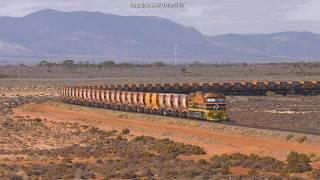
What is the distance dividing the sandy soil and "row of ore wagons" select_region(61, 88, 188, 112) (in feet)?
8.26

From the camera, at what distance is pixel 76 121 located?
64.4m

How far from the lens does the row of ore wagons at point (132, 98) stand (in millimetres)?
61844

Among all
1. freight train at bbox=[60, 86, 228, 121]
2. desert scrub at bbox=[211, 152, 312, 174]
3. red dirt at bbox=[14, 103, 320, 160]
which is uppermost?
freight train at bbox=[60, 86, 228, 121]

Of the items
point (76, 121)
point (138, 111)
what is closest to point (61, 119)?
point (76, 121)

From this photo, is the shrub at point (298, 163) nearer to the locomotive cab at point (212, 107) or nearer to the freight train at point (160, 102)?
the locomotive cab at point (212, 107)

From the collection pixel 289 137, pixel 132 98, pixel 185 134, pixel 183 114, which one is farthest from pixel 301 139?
pixel 132 98

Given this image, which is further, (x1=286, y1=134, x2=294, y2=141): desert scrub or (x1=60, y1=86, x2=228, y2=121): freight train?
(x1=60, y1=86, x2=228, y2=121): freight train

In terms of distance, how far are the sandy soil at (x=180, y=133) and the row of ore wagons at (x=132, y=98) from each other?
8.26 feet

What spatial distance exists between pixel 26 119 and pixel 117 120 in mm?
8496

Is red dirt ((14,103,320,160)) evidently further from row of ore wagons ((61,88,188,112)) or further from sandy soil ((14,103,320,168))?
row of ore wagons ((61,88,188,112))

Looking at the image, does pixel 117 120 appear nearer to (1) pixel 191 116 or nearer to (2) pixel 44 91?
(1) pixel 191 116

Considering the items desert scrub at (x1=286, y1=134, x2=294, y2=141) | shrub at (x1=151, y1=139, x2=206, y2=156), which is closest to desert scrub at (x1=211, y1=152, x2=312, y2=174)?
shrub at (x1=151, y1=139, x2=206, y2=156)

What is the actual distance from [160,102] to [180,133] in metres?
15.9

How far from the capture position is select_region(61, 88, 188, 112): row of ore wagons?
203ft
